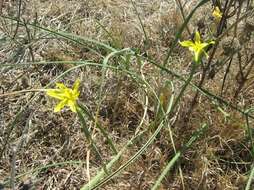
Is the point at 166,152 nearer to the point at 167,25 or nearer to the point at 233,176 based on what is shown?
the point at 233,176

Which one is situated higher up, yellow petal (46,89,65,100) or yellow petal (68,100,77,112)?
yellow petal (46,89,65,100)

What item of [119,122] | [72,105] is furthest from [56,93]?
[119,122]

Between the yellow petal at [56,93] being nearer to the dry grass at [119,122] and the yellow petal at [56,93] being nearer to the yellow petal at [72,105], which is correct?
the yellow petal at [72,105]

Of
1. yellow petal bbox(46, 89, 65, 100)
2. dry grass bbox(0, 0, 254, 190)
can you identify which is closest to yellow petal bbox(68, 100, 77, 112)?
yellow petal bbox(46, 89, 65, 100)

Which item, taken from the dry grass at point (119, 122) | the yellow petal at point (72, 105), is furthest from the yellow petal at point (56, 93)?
the dry grass at point (119, 122)

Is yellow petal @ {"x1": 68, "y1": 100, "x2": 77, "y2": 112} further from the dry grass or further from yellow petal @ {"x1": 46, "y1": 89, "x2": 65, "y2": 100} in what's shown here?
the dry grass

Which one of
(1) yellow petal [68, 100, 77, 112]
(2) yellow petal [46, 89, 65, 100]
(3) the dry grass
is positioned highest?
(2) yellow petal [46, 89, 65, 100]

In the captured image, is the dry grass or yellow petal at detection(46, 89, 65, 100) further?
the dry grass

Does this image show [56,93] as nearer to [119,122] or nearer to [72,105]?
[72,105]
